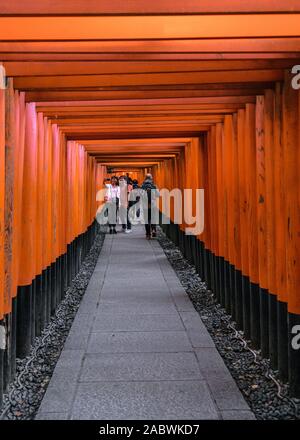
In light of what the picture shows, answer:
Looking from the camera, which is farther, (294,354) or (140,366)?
(140,366)

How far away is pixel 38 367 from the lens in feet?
16.1

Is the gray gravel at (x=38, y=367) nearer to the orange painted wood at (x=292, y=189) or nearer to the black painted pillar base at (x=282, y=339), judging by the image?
the black painted pillar base at (x=282, y=339)

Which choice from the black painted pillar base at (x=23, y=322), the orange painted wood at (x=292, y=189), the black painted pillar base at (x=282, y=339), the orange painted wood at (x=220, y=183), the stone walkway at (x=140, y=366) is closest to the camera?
the stone walkway at (x=140, y=366)

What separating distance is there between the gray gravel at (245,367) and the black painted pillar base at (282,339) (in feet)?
0.34

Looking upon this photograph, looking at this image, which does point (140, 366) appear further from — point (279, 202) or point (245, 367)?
point (279, 202)

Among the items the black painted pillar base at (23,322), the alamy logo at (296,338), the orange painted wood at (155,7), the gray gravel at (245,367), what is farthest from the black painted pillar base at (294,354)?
the black painted pillar base at (23,322)

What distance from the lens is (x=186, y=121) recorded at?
6848 mm

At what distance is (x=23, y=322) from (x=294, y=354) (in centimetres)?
262

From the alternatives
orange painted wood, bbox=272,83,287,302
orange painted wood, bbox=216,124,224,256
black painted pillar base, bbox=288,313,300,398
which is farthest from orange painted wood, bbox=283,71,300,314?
orange painted wood, bbox=216,124,224,256

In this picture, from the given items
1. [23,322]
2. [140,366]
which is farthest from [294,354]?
[23,322]

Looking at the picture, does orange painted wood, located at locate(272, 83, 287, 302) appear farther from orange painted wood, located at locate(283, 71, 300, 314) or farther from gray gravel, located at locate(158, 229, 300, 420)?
gray gravel, located at locate(158, 229, 300, 420)

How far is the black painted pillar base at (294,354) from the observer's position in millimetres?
3953
